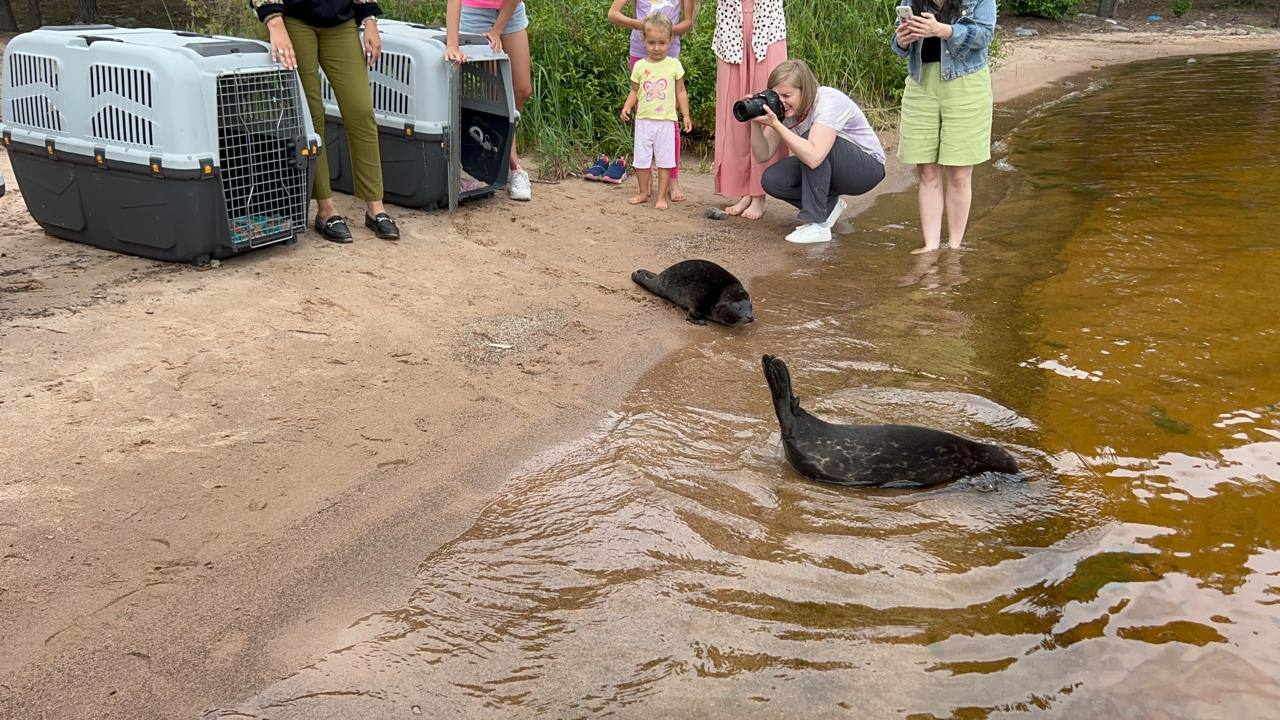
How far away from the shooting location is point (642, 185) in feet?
23.2

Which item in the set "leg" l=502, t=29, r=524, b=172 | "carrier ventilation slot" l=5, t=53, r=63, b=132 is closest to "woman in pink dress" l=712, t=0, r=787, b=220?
"leg" l=502, t=29, r=524, b=172

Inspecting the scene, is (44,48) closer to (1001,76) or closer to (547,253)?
(547,253)

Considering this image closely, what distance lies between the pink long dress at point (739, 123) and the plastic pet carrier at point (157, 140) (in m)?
2.69

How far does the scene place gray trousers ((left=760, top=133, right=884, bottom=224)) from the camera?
251 inches

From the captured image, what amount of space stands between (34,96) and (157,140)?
88 centimetres

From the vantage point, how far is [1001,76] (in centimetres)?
1320

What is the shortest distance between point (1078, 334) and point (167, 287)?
4.28 meters

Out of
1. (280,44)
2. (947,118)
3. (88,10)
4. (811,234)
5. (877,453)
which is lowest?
(877,453)

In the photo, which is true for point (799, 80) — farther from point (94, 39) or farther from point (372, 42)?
point (94, 39)

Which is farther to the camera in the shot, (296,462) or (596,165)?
(596,165)

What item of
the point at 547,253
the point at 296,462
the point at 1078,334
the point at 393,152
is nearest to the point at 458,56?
the point at 393,152

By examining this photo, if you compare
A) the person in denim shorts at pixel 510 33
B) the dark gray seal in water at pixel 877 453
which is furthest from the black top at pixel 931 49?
the dark gray seal in water at pixel 877 453

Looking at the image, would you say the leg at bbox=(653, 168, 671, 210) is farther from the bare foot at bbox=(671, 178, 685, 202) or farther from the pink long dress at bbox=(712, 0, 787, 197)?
the pink long dress at bbox=(712, 0, 787, 197)

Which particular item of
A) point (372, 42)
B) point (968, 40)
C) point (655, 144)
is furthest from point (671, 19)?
point (968, 40)
